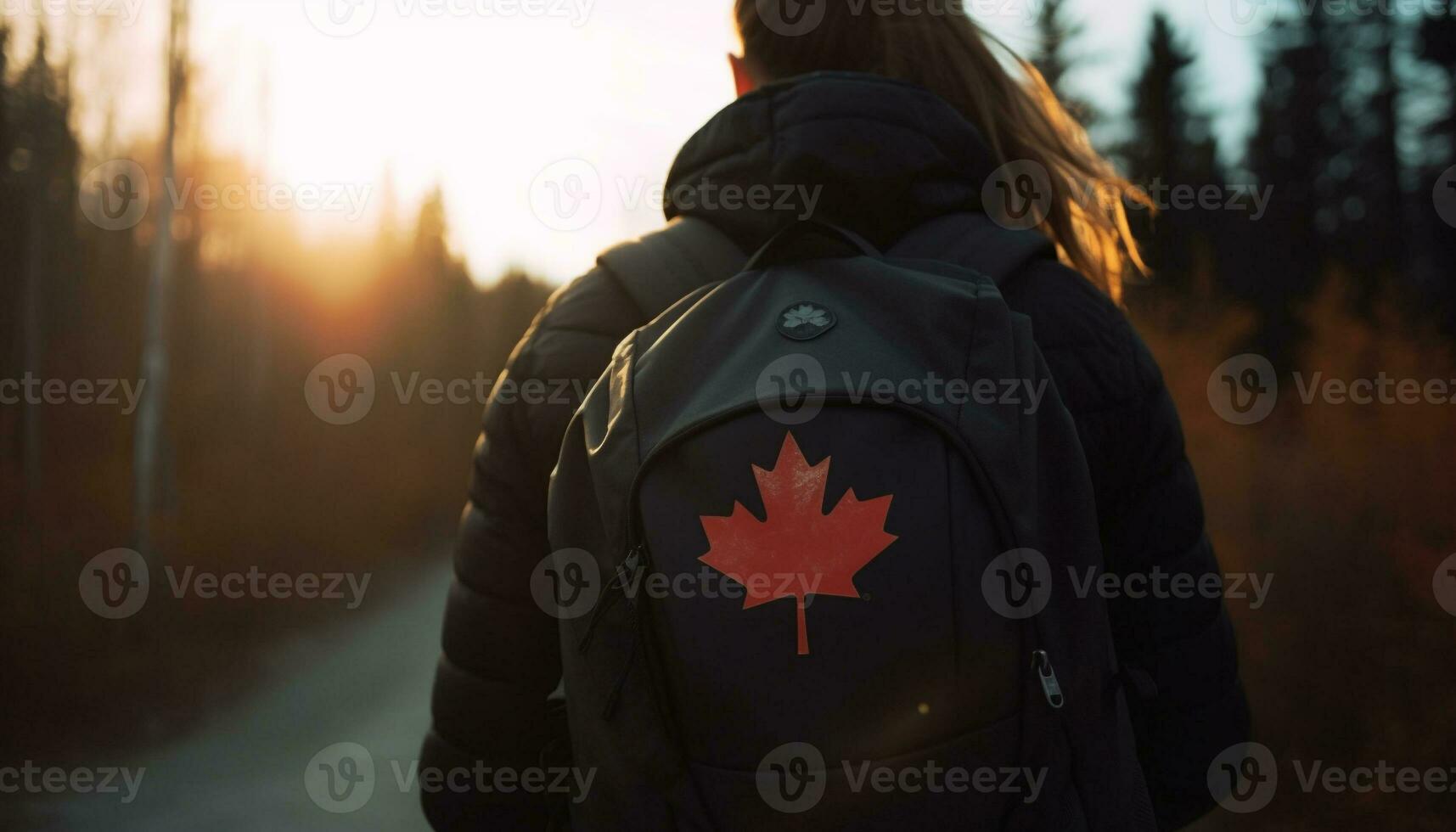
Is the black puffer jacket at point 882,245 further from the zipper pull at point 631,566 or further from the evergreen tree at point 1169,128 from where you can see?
the evergreen tree at point 1169,128

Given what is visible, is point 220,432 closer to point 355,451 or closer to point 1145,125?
point 355,451

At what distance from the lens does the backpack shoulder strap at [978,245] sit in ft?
4.91

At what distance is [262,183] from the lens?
862 inches

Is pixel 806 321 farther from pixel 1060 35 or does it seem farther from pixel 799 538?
pixel 1060 35

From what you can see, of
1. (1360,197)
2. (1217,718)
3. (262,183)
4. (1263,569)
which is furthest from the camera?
(1360,197)

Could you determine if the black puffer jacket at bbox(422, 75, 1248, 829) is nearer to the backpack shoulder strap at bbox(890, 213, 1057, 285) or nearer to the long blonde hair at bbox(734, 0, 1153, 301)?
the backpack shoulder strap at bbox(890, 213, 1057, 285)

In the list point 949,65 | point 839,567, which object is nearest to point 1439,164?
point 949,65

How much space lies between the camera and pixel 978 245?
1.52 meters

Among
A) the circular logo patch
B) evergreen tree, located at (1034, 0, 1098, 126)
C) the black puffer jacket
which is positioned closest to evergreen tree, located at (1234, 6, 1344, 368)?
evergreen tree, located at (1034, 0, 1098, 126)

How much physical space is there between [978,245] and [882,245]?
16 centimetres

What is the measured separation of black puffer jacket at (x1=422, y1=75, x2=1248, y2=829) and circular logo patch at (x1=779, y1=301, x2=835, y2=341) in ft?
0.80

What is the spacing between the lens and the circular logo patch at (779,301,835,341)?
1.34 m

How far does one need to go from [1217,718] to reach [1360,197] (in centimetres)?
3181

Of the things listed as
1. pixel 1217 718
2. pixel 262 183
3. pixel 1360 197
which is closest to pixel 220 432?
pixel 262 183
